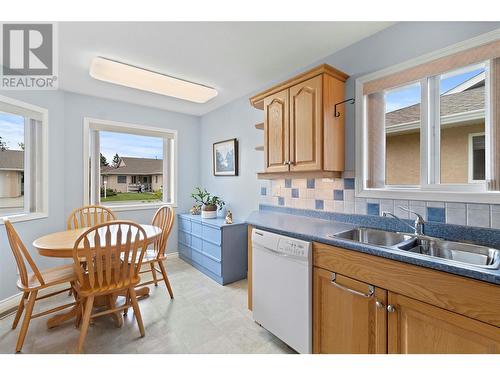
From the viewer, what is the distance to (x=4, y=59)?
2057 millimetres

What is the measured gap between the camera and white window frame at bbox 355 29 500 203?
1308 millimetres

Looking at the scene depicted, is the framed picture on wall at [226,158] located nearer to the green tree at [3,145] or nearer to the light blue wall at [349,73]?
the light blue wall at [349,73]

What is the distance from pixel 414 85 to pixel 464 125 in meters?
0.43

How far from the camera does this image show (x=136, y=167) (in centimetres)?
352

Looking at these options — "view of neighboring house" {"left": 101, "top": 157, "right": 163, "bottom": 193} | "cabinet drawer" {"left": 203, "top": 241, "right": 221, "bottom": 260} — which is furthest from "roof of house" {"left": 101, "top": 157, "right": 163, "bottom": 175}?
"cabinet drawer" {"left": 203, "top": 241, "right": 221, "bottom": 260}

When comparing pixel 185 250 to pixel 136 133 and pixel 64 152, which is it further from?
pixel 64 152

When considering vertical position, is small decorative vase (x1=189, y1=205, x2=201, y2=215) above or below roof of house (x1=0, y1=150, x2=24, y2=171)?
below

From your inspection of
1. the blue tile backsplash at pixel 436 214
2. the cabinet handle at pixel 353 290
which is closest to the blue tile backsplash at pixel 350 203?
the blue tile backsplash at pixel 436 214

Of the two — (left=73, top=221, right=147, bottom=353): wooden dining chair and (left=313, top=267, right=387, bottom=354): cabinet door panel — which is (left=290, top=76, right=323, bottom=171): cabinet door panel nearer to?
(left=313, top=267, right=387, bottom=354): cabinet door panel

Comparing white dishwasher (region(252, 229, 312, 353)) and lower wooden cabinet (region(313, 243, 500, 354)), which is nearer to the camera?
lower wooden cabinet (region(313, 243, 500, 354))

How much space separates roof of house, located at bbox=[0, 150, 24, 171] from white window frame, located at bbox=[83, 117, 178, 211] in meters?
0.59

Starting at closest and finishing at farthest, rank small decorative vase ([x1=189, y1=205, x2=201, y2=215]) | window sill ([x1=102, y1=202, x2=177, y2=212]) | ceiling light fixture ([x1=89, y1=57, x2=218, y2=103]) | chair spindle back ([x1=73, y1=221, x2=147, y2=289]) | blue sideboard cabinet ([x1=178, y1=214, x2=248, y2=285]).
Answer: chair spindle back ([x1=73, y1=221, x2=147, y2=289])
ceiling light fixture ([x1=89, y1=57, x2=218, y2=103])
blue sideboard cabinet ([x1=178, y1=214, x2=248, y2=285])
window sill ([x1=102, y1=202, x2=177, y2=212])
small decorative vase ([x1=189, y1=205, x2=201, y2=215])

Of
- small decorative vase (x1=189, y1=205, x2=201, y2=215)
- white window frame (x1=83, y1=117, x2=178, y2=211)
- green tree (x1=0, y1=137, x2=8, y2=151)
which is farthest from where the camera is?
small decorative vase (x1=189, y1=205, x2=201, y2=215)
